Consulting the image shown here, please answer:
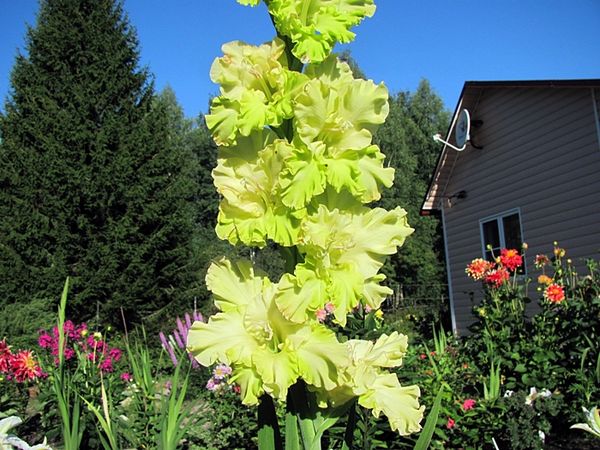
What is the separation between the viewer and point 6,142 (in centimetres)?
1608

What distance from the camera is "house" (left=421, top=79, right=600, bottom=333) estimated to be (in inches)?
406

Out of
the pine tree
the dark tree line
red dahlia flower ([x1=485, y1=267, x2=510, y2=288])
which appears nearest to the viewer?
red dahlia flower ([x1=485, y1=267, x2=510, y2=288])

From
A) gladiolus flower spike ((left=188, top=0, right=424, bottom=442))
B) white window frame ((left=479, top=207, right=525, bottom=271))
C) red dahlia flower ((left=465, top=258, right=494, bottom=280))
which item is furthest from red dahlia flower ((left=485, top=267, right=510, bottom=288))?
white window frame ((left=479, top=207, right=525, bottom=271))

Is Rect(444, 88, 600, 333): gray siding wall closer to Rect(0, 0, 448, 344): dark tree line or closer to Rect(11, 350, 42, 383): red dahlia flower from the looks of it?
Rect(11, 350, 42, 383): red dahlia flower

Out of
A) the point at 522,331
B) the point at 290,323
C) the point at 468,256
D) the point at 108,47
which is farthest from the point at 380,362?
the point at 108,47

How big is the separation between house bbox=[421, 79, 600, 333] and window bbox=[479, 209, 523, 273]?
0.02m

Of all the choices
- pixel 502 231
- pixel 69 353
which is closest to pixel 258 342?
pixel 69 353

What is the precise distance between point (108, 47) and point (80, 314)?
7787 mm

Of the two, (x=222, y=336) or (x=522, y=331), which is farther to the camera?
(x=522, y=331)

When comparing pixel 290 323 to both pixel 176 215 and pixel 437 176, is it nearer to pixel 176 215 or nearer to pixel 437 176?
pixel 437 176

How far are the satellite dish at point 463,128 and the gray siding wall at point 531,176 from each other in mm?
623

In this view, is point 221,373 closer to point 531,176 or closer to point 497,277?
point 497,277

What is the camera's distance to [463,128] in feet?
42.0

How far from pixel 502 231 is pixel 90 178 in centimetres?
1058
